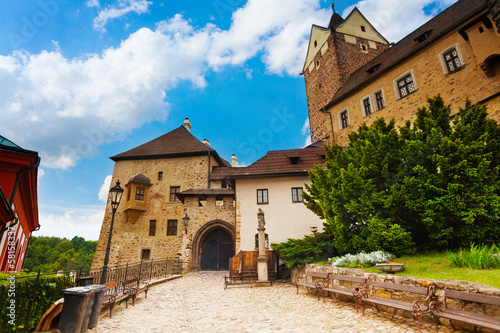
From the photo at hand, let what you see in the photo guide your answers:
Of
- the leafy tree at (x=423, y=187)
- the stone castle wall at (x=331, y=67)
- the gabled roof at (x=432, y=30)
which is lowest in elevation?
the leafy tree at (x=423, y=187)

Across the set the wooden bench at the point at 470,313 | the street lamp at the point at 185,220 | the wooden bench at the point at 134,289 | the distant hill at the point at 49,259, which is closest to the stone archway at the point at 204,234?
the street lamp at the point at 185,220

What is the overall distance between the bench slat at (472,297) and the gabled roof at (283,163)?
11.1 m

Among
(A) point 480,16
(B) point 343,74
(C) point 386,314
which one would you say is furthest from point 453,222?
(B) point 343,74

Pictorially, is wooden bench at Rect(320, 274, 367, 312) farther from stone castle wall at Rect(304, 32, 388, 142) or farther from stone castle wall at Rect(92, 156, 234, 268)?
stone castle wall at Rect(304, 32, 388, 142)

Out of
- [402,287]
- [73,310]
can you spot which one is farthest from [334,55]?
[73,310]

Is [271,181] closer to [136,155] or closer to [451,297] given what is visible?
[451,297]

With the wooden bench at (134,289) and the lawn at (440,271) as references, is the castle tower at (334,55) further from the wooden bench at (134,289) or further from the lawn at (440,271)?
the wooden bench at (134,289)

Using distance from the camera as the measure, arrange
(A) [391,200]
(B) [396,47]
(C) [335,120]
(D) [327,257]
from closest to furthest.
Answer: (A) [391,200]
(D) [327,257]
(B) [396,47]
(C) [335,120]

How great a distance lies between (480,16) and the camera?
389 inches

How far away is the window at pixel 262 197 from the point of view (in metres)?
15.1

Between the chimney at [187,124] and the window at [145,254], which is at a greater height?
the chimney at [187,124]

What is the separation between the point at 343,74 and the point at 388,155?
677 inches

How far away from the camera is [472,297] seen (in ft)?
11.2

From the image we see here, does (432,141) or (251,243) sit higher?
(432,141)
